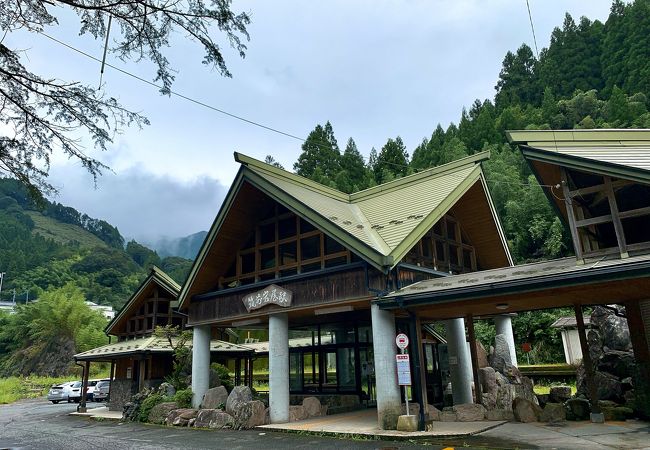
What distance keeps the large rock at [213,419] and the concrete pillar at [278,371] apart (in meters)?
1.25

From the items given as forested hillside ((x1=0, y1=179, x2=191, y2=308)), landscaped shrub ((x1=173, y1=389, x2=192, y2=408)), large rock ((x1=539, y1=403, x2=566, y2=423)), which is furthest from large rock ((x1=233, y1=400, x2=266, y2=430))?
forested hillside ((x1=0, y1=179, x2=191, y2=308))

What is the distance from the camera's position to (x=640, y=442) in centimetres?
796

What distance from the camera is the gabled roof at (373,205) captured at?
38.1 feet

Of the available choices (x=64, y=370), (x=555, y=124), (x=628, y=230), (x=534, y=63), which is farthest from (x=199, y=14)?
(x=534, y=63)

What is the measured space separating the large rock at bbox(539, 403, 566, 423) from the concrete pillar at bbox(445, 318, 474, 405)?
3054 mm

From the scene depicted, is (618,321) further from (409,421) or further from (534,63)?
(534,63)

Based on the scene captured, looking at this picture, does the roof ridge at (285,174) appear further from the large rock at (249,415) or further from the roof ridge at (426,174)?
the large rock at (249,415)

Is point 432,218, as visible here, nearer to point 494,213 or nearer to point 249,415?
point 494,213

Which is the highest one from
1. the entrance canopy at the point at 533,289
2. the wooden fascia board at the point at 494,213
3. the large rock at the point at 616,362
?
the wooden fascia board at the point at 494,213

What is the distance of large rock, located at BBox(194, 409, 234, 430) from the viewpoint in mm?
13047

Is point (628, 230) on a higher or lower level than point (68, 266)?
lower

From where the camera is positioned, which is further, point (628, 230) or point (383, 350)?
point (628, 230)

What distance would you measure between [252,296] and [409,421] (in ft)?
19.6

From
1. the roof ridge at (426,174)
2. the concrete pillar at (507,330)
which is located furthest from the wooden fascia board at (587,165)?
the concrete pillar at (507,330)
